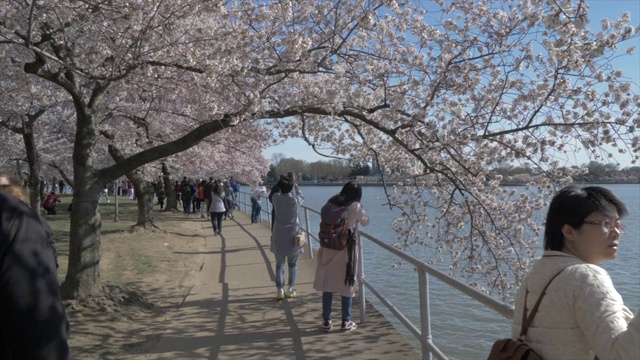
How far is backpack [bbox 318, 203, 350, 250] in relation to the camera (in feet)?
20.2

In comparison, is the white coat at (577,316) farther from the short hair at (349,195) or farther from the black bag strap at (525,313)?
the short hair at (349,195)

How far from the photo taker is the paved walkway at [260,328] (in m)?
5.72

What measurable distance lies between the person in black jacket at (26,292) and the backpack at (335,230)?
388 centimetres

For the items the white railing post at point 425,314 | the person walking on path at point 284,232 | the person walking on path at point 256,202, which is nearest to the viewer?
the white railing post at point 425,314

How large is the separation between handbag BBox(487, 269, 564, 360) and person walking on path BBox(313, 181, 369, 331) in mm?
3982

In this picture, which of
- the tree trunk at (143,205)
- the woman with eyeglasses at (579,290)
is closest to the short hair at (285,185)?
the woman with eyeglasses at (579,290)

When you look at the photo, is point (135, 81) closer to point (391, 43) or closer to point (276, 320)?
point (391, 43)

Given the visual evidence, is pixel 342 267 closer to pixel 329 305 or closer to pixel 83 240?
pixel 329 305

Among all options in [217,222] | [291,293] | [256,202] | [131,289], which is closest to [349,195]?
[291,293]

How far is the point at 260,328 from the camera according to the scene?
6594 mm

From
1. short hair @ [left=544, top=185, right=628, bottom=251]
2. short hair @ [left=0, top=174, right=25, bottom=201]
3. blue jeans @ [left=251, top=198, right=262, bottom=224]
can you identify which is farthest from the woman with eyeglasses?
blue jeans @ [left=251, top=198, right=262, bottom=224]

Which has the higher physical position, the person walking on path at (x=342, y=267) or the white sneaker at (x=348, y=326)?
the person walking on path at (x=342, y=267)

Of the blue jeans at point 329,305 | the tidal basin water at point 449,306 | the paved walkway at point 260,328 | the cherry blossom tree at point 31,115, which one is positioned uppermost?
the cherry blossom tree at point 31,115

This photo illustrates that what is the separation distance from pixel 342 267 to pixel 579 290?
170 inches
